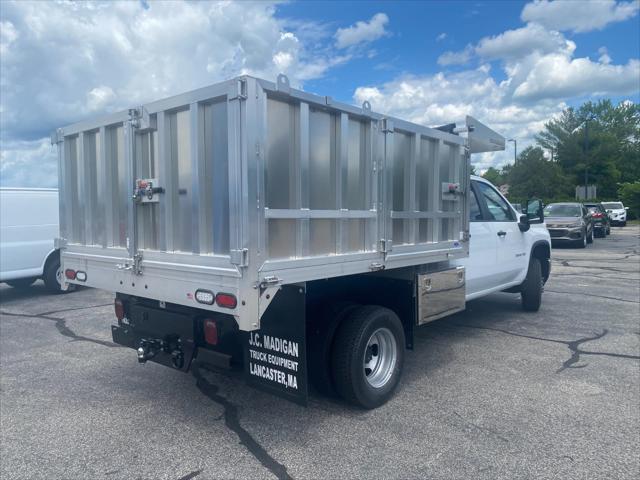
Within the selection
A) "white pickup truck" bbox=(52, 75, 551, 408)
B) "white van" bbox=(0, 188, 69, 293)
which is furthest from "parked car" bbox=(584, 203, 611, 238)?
"white van" bbox=(0, 188, 69, 293)

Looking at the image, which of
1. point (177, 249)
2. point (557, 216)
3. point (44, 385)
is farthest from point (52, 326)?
point (557, 216)

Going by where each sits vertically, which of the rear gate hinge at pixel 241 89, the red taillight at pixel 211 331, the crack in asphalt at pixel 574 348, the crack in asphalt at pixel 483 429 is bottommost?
the crack in asphalt at pixel 483 429

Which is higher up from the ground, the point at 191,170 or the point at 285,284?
the point at 191,170

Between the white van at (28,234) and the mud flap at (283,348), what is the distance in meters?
6.54

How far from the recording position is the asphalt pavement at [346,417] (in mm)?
3346

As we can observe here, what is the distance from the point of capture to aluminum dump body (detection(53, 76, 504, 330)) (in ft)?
10.3

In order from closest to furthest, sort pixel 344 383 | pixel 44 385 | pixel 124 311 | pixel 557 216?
pixel 344 383 → pixel 124 311 → pixel 44 385 → pixel 557 216

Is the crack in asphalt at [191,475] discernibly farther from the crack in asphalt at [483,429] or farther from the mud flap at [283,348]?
the crack in asphalt at [483,429]

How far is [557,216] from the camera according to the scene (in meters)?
20.0

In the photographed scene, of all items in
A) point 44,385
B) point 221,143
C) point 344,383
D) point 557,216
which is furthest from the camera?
point 557,216

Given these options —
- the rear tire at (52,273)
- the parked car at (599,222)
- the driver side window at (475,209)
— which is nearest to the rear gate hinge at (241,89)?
the driver side window at (475,209)

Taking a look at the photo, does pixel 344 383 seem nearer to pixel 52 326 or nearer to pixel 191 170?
pixel 191 170

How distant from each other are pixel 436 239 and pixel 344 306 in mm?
1431

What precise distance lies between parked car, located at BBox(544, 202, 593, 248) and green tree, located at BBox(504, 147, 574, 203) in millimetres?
31073
